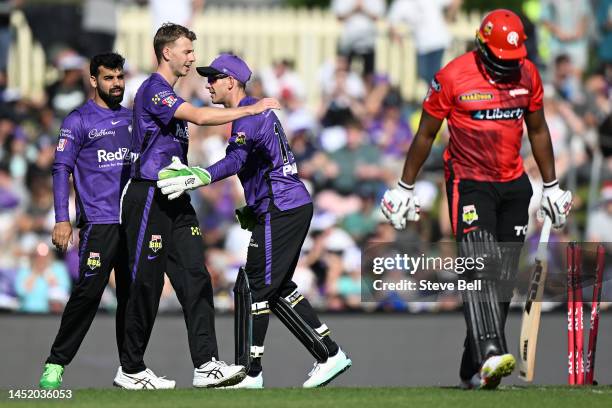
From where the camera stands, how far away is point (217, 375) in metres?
8.57

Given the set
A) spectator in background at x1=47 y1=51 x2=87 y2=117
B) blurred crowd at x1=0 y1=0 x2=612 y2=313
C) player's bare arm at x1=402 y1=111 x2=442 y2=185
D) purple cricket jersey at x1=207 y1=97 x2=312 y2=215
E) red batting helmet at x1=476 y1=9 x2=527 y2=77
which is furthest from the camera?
spectator in background at x1=47 y1=51 x2=87 y2=117

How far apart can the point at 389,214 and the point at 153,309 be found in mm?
1762

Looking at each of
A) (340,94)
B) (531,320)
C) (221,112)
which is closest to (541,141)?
(531,320)

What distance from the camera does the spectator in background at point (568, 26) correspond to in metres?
18.3

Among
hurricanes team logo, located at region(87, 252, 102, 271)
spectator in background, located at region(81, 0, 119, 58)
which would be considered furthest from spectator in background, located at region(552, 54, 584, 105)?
hurricanes team logo, located at region(87, 252, 102, 271)

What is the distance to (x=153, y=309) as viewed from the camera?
8773mm

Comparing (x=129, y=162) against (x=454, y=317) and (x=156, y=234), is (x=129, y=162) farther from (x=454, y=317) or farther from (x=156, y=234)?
(x=454, y=317)

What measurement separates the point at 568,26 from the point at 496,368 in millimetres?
11594

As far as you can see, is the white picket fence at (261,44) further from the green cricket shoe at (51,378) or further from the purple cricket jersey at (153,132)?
the green cricket shoe at (51,378)

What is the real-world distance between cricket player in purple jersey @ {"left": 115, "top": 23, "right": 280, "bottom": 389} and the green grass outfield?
536 millimetres

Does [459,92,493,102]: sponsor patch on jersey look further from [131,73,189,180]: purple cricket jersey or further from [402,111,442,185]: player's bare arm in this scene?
[131,73,189,180]: purple cricket jersey

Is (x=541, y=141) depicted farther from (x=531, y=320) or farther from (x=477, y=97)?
(x=531, y=320)

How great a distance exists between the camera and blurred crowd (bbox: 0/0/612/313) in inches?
585

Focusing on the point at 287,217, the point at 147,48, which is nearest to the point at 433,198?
the point at 147,48
